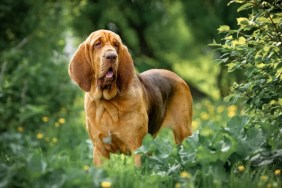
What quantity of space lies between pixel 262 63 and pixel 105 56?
57.0 inches

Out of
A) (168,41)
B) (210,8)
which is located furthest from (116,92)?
(168,41)

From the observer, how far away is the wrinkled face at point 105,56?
6273 millimetres

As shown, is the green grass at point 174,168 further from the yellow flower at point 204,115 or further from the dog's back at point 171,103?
the yellow flower at point 204,115

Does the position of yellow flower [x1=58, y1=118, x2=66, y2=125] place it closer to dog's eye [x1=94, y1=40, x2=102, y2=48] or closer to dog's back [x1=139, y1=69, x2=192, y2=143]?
dog's back [x1=139, y1=69, x2=192, y2=143]

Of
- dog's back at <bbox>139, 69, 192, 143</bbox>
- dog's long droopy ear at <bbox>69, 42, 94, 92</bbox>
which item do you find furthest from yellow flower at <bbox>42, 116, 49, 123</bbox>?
dog's long droopy ear at <bbox>69, 42, 94, 92</bbox>

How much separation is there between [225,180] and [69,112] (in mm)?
5776

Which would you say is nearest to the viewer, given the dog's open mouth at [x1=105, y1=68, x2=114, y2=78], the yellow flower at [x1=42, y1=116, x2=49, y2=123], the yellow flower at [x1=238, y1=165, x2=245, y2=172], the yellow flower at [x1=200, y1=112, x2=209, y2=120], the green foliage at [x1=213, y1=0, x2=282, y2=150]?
the yellow flower at [x1=238, y1=165, x2=245, y2=172]

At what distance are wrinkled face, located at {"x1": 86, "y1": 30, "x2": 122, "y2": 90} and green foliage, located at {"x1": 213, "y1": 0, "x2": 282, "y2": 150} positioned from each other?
104 centimetres

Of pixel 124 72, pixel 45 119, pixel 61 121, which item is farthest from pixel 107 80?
pixel 45 119

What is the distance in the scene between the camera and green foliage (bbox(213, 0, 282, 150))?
545 cm

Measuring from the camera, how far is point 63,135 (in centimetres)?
972

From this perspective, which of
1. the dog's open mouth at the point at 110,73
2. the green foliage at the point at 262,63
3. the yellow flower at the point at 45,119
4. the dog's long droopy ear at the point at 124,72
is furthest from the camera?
the yellow flower at the point at 45,119

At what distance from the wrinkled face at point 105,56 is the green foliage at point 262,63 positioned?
1.04m

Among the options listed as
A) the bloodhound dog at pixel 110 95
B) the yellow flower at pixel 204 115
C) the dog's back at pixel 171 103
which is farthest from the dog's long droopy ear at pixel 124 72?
the yellow flower at pixel 204 115
